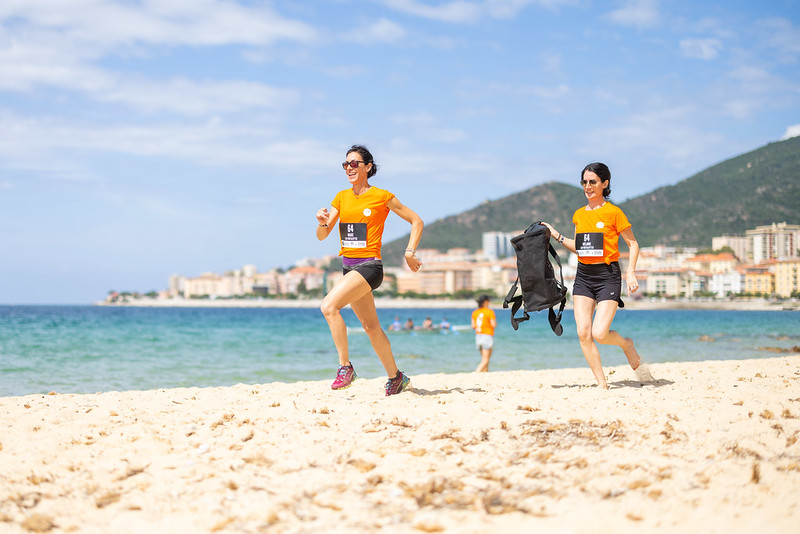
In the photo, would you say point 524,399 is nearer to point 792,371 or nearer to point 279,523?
point 279,523

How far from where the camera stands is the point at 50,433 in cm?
485

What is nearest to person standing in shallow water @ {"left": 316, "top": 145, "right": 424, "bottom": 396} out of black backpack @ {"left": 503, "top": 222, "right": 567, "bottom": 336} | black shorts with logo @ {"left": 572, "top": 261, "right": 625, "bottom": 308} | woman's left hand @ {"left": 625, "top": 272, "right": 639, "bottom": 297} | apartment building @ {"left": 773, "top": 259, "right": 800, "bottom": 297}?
black backpack @ {"left": 503, "top": 222, "right": 567, "bottom": 336}

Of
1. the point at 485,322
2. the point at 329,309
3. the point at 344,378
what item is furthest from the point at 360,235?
the point at 485,322

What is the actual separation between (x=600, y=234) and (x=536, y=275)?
69 cm

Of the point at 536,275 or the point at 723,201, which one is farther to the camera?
the point at 723,201

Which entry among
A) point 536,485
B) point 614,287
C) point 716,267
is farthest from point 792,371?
point 716,267

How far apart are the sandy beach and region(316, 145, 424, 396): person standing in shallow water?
0.70 metres

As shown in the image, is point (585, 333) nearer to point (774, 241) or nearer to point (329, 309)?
point (329, 309)

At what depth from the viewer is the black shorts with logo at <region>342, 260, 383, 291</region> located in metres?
5.83

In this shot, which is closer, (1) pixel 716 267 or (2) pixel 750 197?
(2) pixel 750 197

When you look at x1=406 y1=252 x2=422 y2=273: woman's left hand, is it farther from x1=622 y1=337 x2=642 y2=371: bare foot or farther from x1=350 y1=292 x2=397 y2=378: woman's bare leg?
x1=622 y1=337 x2=642 y2=371: bare foot

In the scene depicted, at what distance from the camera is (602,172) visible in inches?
264

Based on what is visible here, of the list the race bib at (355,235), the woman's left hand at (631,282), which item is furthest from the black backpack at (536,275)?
the race bib at (355,235)

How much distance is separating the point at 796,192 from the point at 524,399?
98.8 m
